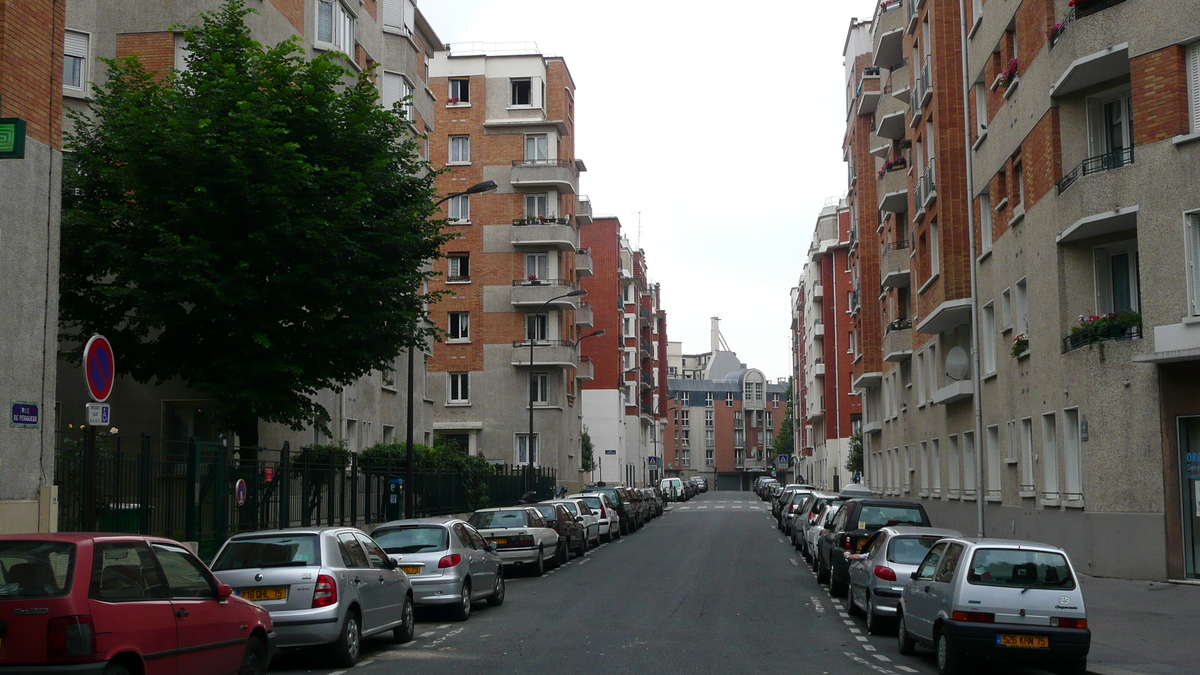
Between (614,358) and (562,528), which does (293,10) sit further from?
(614,358)

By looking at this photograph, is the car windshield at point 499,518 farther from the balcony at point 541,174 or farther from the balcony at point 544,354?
the balcony at point 541,174

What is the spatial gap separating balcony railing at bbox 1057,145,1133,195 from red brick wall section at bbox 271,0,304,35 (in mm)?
18958

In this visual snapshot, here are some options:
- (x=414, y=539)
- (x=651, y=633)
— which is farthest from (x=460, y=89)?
(x=651, y=633)

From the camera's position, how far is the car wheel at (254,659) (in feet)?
34.5

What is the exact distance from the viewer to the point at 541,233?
60438mm

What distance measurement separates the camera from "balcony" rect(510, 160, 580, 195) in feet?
200

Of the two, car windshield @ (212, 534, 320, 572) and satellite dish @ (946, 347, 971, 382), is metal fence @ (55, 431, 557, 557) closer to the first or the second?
car windshield @ (212, 534, 320, 572)

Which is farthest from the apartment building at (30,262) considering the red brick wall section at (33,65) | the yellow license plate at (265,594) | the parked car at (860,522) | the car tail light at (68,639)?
the parked car at (860,522)

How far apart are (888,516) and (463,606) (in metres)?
7.34

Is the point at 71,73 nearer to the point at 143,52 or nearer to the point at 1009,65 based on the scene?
the point at 143,52

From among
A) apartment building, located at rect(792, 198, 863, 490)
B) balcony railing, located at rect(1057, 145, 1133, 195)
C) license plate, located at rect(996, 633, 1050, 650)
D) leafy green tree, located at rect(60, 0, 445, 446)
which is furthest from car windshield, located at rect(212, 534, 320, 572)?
apartment building, located at rect(792, 198, 863, 490)

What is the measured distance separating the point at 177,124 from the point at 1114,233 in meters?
16.9

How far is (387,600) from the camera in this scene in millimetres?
14609

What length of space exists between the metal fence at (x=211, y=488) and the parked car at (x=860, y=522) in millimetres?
9818
